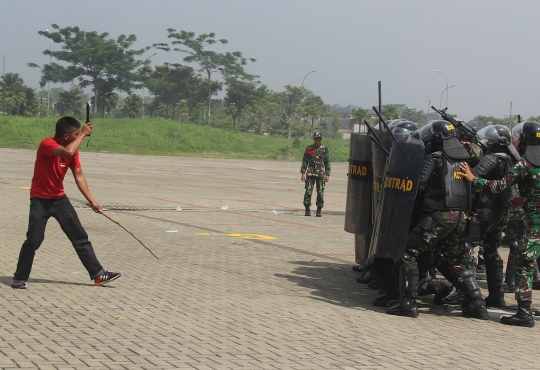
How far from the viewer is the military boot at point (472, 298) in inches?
305

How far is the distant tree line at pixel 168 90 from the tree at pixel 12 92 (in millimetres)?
97

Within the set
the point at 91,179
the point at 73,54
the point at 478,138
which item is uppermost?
the point at 73,54

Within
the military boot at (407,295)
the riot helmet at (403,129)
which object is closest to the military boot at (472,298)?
the military boot at (407,295)

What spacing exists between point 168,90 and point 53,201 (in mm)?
81231

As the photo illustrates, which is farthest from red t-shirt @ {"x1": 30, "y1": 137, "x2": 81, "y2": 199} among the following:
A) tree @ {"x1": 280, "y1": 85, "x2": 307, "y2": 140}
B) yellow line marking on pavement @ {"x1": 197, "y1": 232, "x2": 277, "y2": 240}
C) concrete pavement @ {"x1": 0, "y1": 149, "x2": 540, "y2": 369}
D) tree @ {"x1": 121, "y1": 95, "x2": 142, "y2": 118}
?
tree @ {"x1": 280, "y1": 85, "x2": 307, "y2": 140}

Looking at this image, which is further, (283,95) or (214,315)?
(283,95)

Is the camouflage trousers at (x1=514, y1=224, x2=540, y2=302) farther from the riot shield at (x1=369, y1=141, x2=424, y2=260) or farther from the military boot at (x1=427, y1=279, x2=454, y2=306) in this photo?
the riot shield at (x1=369, y1=141, x2=424, y2=260)

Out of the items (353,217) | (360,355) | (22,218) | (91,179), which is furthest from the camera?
(91,179)

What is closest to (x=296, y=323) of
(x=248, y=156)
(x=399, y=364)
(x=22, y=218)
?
(x=399, y=364)

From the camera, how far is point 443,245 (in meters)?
7.82

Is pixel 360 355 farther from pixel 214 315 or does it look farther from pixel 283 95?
pixel 283 95

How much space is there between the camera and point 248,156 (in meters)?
63.8

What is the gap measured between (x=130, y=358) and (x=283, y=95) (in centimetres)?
9568

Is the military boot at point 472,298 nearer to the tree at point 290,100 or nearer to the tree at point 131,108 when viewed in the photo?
the tree at point 131,108
